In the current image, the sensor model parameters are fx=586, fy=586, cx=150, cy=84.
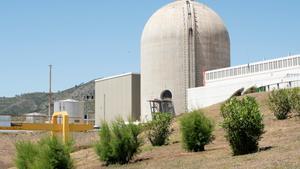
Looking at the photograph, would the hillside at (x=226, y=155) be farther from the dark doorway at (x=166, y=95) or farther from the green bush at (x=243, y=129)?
the dark doorway at (x=166, y=95)

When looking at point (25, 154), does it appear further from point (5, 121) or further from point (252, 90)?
point (252, 90)

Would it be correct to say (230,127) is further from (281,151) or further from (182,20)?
(182,20)

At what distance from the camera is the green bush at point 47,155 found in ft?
71.2

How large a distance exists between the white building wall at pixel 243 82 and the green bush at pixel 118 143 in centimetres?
3179

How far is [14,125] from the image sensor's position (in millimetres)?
42375

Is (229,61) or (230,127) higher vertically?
(229,61)

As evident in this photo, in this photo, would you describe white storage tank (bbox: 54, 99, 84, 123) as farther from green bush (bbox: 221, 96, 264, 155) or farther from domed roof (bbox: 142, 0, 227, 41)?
green bush (bbox: 221, 96, 264, 155)

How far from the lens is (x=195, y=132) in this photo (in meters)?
24.4

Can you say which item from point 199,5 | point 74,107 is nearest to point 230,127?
point 199,5

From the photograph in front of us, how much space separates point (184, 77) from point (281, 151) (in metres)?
55.7

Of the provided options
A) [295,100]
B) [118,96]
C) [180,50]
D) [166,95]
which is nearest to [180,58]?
[180,50]

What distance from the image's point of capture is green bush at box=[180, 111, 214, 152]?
24.2 m

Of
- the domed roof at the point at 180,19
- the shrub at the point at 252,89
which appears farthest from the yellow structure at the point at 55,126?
the domed roof at the point at 180,19

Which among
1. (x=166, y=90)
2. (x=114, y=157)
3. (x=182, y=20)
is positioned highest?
(x=182, y=20)
